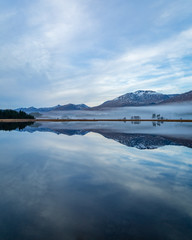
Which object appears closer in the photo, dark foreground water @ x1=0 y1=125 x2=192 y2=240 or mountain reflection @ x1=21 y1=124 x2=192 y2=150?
dark foreground water @ x1=0 y1=125 x2=192 y2=240

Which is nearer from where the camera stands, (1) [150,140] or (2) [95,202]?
(2) [95,202]

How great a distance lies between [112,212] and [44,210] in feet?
7.85

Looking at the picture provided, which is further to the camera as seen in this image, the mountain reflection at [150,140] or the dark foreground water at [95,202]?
the mountain reflection at [150,140]

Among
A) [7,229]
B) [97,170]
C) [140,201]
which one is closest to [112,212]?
[140,201]

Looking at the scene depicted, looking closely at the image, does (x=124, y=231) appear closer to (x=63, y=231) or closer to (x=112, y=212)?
(x=112, y=212)

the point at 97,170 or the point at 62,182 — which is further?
the point at 97,170

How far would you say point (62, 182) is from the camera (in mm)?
8820

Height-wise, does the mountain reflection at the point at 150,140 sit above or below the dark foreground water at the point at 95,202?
below

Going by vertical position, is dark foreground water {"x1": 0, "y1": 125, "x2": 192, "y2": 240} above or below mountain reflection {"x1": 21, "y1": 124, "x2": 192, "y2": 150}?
above

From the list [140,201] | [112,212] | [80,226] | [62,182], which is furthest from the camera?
[62,182]

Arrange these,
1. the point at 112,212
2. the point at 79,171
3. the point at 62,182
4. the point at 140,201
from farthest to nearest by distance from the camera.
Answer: the point at 79,171 < the point at 62,182 < the point at 140,201 < the point at 112,212

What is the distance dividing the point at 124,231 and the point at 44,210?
2871mm

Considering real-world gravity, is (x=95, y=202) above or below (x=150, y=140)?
above

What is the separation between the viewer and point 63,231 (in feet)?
15.9
